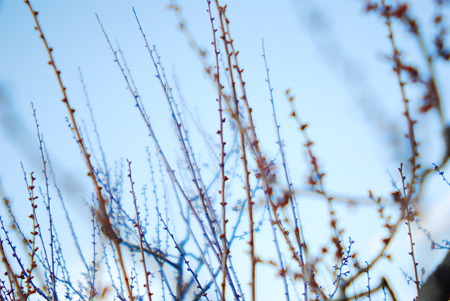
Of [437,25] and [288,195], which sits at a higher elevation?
[437,25]

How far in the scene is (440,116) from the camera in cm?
111

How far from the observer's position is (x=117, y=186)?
198 inches

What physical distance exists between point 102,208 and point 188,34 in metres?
1.34

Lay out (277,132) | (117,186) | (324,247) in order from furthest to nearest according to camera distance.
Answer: (117,186) → (324,247) → (277,132)

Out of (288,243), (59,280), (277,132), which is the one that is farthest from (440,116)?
(59,280)

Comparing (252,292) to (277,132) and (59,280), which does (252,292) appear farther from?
(59,280)

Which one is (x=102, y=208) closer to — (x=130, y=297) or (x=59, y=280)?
(x=130, y=297)

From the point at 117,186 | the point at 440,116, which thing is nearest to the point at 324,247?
the point at 440,116

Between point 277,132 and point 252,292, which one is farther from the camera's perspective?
point 277,132

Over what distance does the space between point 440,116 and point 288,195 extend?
39.7 inches

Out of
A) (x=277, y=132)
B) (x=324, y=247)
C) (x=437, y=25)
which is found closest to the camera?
(x=437, y=25)

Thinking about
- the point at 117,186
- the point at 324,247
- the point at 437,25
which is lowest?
→ the point at 324,247

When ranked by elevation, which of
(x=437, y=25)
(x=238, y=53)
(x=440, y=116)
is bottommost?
(x=440, y=116)

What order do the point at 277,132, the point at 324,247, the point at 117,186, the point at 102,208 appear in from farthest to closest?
the point at 117,186
the point at 324,247
the point at 277,132
the point at 102,208
